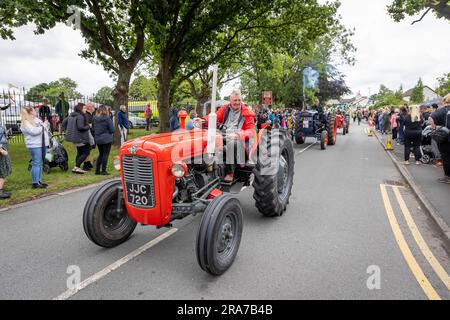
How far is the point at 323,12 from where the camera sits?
46.3 ft

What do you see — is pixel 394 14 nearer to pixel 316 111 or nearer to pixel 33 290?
pixel 316 111

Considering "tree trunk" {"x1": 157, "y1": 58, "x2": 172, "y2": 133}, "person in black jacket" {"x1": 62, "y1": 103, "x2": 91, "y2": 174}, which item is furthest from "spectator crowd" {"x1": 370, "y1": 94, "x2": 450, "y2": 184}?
"tree trunk" {"x1": 157, "y1": 58, "x2": 172, "y2": 133}

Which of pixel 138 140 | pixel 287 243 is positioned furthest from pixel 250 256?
pixel 138 140

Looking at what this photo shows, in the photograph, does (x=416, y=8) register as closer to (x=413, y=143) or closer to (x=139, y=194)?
(x=413, y=143)

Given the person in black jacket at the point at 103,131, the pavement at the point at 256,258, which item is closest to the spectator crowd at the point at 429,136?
the pavement at the point at 256,258

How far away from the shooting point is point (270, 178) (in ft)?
15.1

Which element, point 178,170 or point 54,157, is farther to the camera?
point 54,157

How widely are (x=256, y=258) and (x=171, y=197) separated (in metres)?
1.20

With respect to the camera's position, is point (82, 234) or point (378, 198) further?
point (378, 198)

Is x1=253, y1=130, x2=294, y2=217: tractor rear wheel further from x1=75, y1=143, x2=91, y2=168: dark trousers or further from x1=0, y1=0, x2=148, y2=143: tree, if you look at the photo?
x1=0, y1=0, x2=148, y2=143: tree

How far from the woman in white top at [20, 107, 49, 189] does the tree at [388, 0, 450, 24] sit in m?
15.9

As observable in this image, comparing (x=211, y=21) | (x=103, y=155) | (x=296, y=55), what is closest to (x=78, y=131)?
(x=103, y=155)

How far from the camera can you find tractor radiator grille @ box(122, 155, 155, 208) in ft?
11.0
